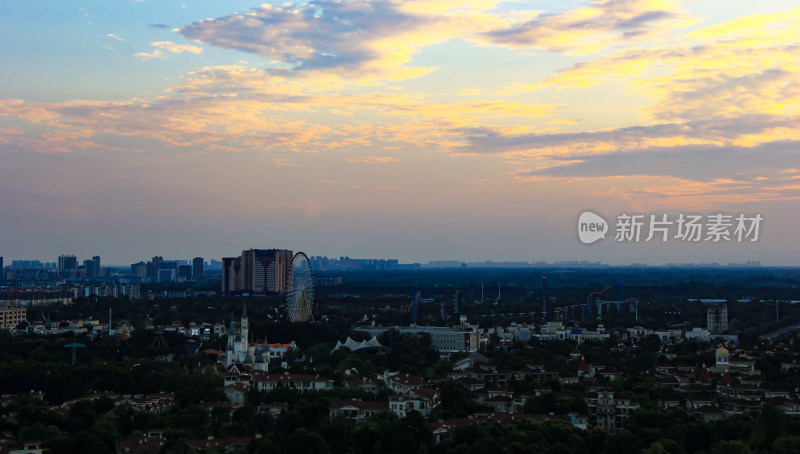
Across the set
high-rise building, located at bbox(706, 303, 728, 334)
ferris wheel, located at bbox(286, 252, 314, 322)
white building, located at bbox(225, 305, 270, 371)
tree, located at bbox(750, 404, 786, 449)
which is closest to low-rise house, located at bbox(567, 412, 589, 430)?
tree, located at bbox(750, 404, 786, 449)

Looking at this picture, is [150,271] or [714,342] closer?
[714,342]

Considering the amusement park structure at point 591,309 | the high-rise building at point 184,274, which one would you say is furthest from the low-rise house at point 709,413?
the high-rise building at point 184,274

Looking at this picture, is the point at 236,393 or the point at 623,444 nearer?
the point at 623,444

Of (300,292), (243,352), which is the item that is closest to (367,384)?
(243,352)

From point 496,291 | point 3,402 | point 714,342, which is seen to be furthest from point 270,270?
point 3,402

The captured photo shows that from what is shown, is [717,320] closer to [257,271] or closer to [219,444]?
[219,444]

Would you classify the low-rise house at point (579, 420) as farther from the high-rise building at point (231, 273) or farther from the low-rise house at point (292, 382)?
the high-rise building at point (231, 273)

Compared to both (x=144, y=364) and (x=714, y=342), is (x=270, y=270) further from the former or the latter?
(x=144, y=364)

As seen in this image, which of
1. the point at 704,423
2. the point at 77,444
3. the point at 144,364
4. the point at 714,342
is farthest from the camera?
the point at 714,342
